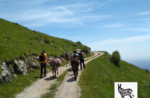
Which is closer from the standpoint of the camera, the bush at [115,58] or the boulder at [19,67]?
the boulder at [19,67]

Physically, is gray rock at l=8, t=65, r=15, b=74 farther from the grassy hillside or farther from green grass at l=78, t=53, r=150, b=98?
green grass at l=78, t=53, r=150, b=98

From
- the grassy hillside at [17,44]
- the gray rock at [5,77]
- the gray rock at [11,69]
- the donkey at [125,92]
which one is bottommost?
the donkey at [125,92]

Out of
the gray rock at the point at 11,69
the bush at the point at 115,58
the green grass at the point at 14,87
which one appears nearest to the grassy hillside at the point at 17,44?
the gray rock at the point at 11,69

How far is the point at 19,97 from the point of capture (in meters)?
10.8

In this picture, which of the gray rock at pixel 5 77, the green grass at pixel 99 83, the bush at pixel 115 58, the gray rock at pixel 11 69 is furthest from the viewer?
the bush at pixel 115 58

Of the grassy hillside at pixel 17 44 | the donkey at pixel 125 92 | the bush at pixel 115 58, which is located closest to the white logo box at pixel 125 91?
the donkey at pixel 125 92

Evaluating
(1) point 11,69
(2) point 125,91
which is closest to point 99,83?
(2) point 125,91

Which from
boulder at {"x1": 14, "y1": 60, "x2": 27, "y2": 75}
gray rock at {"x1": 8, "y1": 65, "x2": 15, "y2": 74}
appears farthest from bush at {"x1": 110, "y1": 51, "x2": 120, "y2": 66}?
gray rock at {"x1": 8, "y1": 65, "x2": 15, "y2": 74}

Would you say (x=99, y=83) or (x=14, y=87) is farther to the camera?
(x=99, y=83)

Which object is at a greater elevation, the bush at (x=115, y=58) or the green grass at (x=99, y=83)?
the bush at (x=115, y=58)

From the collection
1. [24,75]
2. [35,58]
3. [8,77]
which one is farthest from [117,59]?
[8,77]

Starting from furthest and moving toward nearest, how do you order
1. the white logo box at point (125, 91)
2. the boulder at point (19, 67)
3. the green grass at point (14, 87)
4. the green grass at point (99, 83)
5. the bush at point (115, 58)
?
1. the bush at point (115, 58)
2. the boulder at point (19, 67)
3. the white logo box at point (125, 91)
4. the green grass at point (14, 87)
5. the green grass at point (99, 83)

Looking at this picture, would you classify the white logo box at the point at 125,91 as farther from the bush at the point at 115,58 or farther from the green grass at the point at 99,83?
the bush at the point at 115,58

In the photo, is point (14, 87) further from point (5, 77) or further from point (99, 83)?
point (99, 83)
